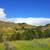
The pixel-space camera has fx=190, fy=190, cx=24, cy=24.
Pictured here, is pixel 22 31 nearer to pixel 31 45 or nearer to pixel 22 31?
pixel 22 31

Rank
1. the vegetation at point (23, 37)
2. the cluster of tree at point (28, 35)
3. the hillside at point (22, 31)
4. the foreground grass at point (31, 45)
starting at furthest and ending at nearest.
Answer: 1. the hillside at point (22, 31)
2. the cluster of tree at point (28, 35)
3. the vegetation at point (23, 37)
4. the foreground grass at point (31, 45)

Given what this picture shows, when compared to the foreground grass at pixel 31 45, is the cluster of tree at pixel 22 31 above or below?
above

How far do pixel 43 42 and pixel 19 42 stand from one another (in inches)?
120

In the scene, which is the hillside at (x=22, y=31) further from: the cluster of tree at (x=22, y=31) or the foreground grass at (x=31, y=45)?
the foreground grass at (x=31, y=45)

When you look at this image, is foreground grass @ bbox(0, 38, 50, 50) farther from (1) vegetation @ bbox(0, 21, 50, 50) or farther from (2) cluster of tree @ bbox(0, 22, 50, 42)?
(2) cluster of tree @ bbox(0, 22, 50, 42)

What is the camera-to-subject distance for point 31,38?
24094 millimetres

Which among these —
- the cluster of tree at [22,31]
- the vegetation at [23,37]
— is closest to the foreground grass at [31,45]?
the vegetation at [23,37]

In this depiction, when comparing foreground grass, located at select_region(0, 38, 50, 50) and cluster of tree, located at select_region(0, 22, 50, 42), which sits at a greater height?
cluster of tree, located at select_region(0, 22, 50, 42)

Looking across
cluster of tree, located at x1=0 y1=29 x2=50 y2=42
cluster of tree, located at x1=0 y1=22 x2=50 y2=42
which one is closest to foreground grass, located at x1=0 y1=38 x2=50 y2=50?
cluster of tree, located at x1=0 y1=29 x2=50 y2=42

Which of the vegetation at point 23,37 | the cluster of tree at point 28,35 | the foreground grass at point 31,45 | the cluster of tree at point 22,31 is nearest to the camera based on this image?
the foreground grass at point 31,45

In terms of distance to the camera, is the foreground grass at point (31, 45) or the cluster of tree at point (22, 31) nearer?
the foreground grass at point (31, 45)

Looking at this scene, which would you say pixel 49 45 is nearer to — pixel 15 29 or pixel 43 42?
pixel 43 42

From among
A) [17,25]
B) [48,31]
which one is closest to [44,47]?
[48,31]

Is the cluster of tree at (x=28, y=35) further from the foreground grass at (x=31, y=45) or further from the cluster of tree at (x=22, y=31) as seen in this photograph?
the foreground grass at (x=31, y=45)
